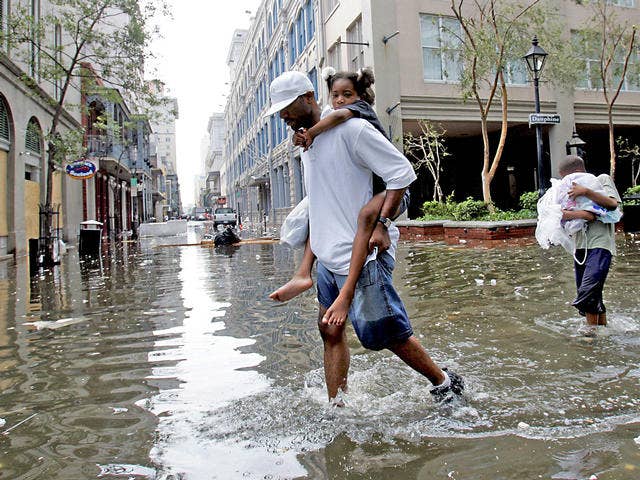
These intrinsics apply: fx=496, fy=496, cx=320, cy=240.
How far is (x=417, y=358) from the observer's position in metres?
2.44

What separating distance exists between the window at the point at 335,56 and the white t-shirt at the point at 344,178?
2146 centimetres

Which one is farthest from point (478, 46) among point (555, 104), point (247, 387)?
point (247, 387)

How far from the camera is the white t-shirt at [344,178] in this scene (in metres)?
2.33

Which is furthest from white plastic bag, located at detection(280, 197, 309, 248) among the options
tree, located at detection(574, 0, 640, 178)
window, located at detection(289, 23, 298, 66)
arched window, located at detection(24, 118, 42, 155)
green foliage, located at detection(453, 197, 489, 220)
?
window, located at detection(289, 23, 298, 66)

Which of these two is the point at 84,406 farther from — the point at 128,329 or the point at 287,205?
the point at 287,205

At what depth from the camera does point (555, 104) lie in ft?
69.4

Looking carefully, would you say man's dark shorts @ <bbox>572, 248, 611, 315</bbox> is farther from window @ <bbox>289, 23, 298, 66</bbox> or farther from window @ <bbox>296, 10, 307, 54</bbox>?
window @ <bbox>289, 23, 298, 66</bbox>

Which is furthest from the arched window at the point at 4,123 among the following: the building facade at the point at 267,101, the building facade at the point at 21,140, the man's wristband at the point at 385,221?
the man's wristband at the point at 385,221

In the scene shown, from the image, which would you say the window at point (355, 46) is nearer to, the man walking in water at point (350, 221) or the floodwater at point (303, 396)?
the floodwater at point (303, 396)

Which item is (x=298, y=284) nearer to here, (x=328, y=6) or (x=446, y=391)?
(x=446, y=391)

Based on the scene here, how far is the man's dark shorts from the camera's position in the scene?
12.4ft

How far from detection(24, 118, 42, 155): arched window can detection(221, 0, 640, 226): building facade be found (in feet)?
39.4

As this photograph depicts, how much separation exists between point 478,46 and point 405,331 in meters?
13.0

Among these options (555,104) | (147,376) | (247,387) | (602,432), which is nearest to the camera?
(602,432)
